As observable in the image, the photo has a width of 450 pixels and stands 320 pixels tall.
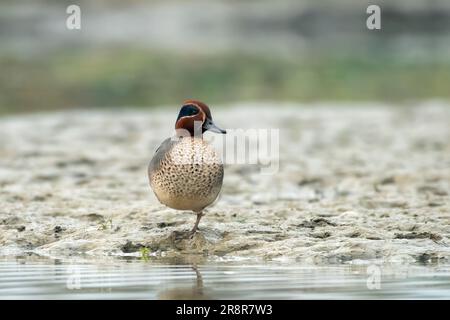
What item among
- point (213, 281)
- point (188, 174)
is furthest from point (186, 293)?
point (188, 174)

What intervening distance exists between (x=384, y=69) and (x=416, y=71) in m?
0.67

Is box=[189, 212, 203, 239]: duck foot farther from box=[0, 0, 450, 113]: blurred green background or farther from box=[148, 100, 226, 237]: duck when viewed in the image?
box=[0, 0, 450, 113]: blurred green background

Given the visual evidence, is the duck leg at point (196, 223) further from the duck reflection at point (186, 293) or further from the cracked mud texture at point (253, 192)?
the duck reflection at point (186, 293)

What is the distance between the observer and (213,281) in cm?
703

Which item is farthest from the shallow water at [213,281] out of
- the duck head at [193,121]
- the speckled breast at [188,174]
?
the duck head at [193,121]

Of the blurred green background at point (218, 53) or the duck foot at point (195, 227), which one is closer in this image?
the duck foot at point (195, 227)

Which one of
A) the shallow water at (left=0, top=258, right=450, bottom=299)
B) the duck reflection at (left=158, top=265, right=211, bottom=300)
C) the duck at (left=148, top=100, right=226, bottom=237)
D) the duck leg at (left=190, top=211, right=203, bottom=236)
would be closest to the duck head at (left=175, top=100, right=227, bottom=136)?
the duck at (left=148, top=100, right=226, bottom=237)

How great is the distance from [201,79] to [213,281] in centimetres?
1575

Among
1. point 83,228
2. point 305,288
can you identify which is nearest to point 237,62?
point 83,228

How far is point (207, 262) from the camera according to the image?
7879 mm

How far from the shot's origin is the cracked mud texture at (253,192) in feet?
27.5

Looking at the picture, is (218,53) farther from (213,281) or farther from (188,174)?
(213,281)
